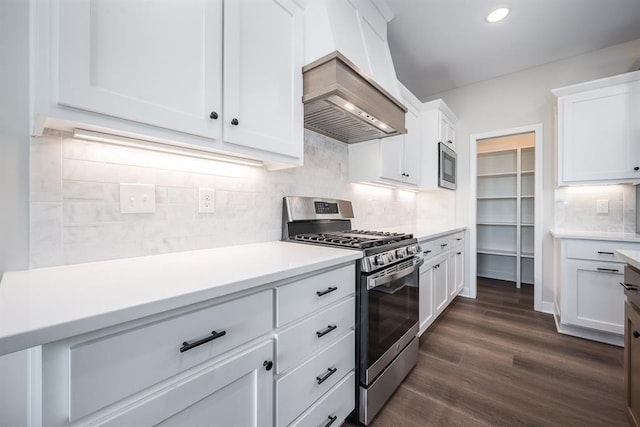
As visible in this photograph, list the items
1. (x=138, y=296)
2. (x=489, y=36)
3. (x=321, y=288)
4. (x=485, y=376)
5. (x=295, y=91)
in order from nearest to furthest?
(x=138, y=296)
(x=321, y=288)
(x=295, y=91)
(x=485, y=376)
(x=489, y=36)

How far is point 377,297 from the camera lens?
56.3 inches

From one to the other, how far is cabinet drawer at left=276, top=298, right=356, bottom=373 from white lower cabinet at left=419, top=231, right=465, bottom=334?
104 centimetres

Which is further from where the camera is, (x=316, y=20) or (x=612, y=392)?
(x=612, y=392)

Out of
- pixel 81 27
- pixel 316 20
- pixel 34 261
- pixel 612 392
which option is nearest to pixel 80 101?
pixel 81 27

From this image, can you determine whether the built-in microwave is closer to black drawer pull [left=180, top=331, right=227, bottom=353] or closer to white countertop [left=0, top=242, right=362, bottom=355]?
white countertop [left=0, top=242, right=362, bottom=355]

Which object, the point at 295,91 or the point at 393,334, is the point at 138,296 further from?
the point at 393,334

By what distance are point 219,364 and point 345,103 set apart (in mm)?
1383

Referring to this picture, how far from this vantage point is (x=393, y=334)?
160 centimetres

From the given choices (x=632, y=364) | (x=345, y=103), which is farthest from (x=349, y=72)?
(x=632, y=364)

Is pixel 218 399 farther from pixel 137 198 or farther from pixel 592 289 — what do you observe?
pixel 592 289

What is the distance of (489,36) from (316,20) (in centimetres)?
200

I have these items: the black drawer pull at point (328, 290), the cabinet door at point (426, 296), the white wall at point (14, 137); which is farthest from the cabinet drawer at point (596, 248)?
the white wall at point (14, 137)

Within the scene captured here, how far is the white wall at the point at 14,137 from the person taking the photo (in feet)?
2.78

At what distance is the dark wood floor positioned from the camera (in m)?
1.45
